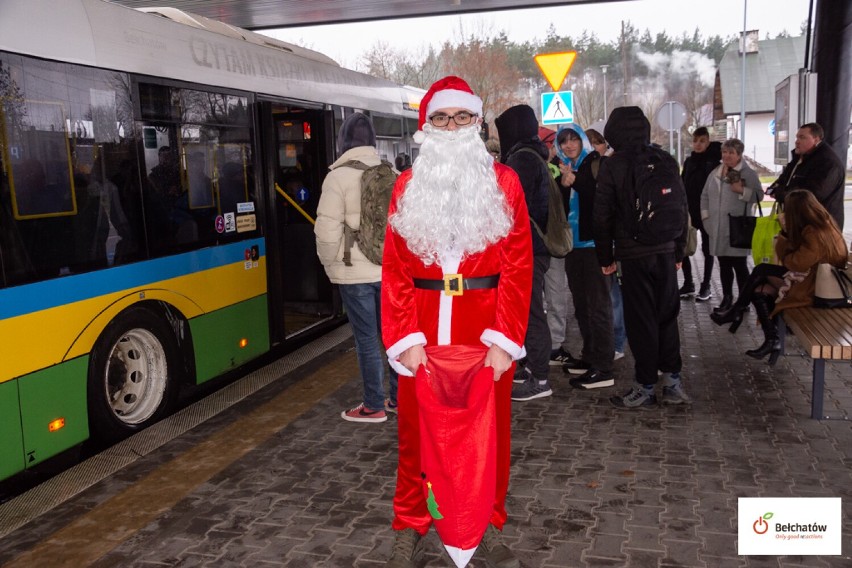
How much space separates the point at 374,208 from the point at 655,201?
194cm

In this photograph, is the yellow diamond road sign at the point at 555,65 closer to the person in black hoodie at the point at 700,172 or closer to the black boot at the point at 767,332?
the person in black hoodie at the point at 700,172

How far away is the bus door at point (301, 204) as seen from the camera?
8578mm

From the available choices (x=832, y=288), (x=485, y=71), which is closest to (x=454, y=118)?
(x=832, y=288)

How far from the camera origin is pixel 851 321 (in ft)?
18.4

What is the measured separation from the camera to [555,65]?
1104 centimetres

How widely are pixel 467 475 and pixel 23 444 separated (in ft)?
8.98

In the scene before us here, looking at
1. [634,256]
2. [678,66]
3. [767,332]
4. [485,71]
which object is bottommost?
[767,332]

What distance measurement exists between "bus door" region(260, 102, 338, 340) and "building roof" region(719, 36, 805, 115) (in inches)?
1990

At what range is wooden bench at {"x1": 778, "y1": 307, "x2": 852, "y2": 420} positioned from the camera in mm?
5043

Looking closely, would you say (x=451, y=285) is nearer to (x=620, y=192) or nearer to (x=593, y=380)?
(x=620, y=192)

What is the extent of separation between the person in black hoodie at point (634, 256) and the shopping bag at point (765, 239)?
203 cm

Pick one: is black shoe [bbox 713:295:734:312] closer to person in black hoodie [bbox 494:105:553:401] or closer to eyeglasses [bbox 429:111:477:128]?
person in black hoodie [bbox 494:105:553:401]

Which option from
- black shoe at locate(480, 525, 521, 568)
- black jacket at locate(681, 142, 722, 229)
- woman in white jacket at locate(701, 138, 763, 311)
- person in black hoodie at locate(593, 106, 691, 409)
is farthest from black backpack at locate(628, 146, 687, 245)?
black jacket at locate(681, 142, 722, 229)

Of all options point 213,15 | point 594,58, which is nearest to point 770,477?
point 213,15
